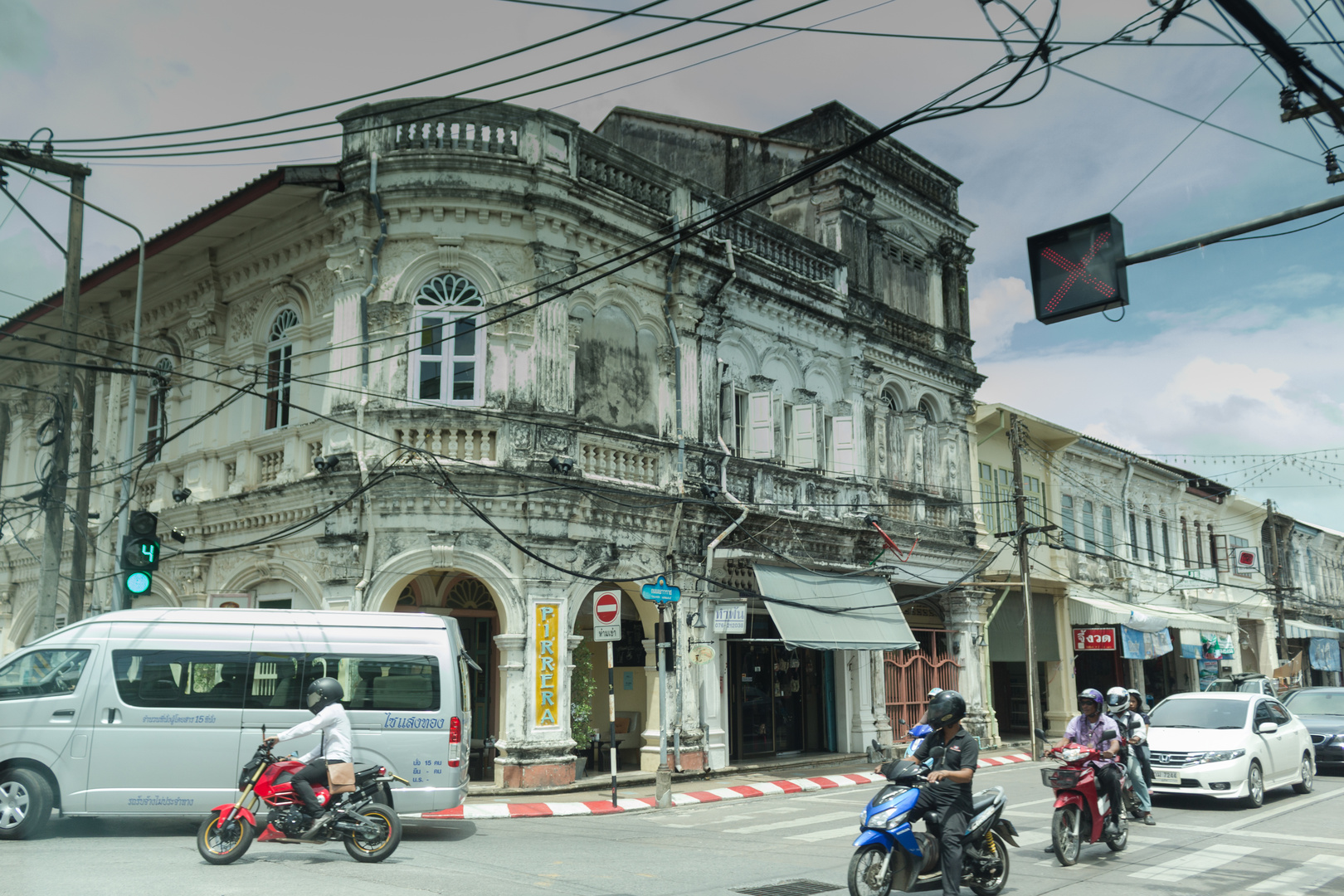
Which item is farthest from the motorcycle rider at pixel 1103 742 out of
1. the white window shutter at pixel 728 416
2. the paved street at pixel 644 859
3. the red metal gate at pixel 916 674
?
the red metal gate at pixel 916 674

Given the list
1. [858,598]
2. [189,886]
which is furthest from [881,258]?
[189,886]

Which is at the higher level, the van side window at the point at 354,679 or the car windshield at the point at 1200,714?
the van side window at the point at 354,679

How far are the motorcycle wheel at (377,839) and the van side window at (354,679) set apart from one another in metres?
2.25

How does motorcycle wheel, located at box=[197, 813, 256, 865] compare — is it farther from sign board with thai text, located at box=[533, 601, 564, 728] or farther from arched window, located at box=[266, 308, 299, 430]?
arched window, located at box=[266, 308, 299, 430]

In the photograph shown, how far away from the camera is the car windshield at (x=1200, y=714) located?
48.6 ft

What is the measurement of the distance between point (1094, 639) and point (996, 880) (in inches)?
902

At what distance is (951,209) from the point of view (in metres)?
28.1

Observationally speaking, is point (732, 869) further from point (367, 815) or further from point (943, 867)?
point (367, 815)

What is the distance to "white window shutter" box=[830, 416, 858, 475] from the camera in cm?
2292

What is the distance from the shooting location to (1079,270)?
827cm

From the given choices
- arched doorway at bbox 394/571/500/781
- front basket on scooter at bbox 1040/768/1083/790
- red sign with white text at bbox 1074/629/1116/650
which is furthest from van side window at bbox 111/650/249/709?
red sign with white text at bbox 1074/629/1116/650

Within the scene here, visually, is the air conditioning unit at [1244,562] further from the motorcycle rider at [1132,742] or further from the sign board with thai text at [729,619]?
the motorcycle rider at [1132,742]

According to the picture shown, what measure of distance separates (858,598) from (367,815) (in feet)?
44.9

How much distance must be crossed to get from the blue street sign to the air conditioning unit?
29.8m
